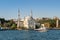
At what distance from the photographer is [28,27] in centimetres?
10462

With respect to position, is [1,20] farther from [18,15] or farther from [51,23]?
[51,23]

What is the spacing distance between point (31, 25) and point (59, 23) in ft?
87.2

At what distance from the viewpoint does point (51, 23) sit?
117000 millimetres

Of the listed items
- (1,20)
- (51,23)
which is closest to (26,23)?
(51,23)

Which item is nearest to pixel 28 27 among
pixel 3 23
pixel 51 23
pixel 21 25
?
pixel 21 25

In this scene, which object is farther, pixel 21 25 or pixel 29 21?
pixel 21 25

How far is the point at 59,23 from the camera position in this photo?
127 metres

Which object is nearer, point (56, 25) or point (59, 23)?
point (56, 25)

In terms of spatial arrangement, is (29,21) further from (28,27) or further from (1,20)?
(1,20)

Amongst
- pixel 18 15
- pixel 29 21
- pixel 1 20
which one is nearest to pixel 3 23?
pixel 1 20

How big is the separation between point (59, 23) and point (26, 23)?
26781 millimetres

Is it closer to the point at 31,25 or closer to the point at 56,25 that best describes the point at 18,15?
the point at 31,25

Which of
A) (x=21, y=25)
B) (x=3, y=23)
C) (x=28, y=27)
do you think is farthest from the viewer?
(x=3, y=23)

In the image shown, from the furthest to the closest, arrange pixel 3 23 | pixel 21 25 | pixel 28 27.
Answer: pixel 3 23
pixel 21 25
pixel 28 27
